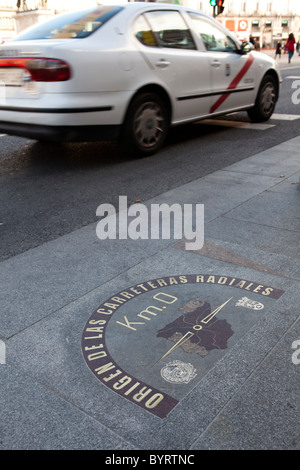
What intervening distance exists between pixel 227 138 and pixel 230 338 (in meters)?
5.47

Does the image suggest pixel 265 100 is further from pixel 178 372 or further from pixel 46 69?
pixel 178 372

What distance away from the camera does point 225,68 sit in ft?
23.5

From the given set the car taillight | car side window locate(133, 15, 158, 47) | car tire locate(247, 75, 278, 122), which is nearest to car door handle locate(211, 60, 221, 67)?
car side window locate(133, 15, 158, 47)


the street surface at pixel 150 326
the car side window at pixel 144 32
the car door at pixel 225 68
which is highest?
the car side window at pixel 144 32

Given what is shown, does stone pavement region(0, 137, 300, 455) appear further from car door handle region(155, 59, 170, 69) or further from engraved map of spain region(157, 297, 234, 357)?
A: car door handle region(155, 59, 170, 69)

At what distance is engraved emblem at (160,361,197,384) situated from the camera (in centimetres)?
213

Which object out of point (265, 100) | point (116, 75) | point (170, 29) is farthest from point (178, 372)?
point (265, 100)

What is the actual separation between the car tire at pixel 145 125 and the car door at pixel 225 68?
120cm

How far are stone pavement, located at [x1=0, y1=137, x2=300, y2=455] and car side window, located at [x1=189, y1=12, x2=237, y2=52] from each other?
4.09 meters

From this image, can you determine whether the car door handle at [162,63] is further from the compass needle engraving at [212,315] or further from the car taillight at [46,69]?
the compass needle engraving at [212,315]

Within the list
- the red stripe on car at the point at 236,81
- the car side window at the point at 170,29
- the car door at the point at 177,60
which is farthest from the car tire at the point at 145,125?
the red stripe on car at the point at 236,81

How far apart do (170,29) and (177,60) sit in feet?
1.53

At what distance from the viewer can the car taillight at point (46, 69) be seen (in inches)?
199

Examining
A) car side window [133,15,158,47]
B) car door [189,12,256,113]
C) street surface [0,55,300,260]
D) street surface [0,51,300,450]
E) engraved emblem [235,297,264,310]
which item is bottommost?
street surface [0,55,300,260]
